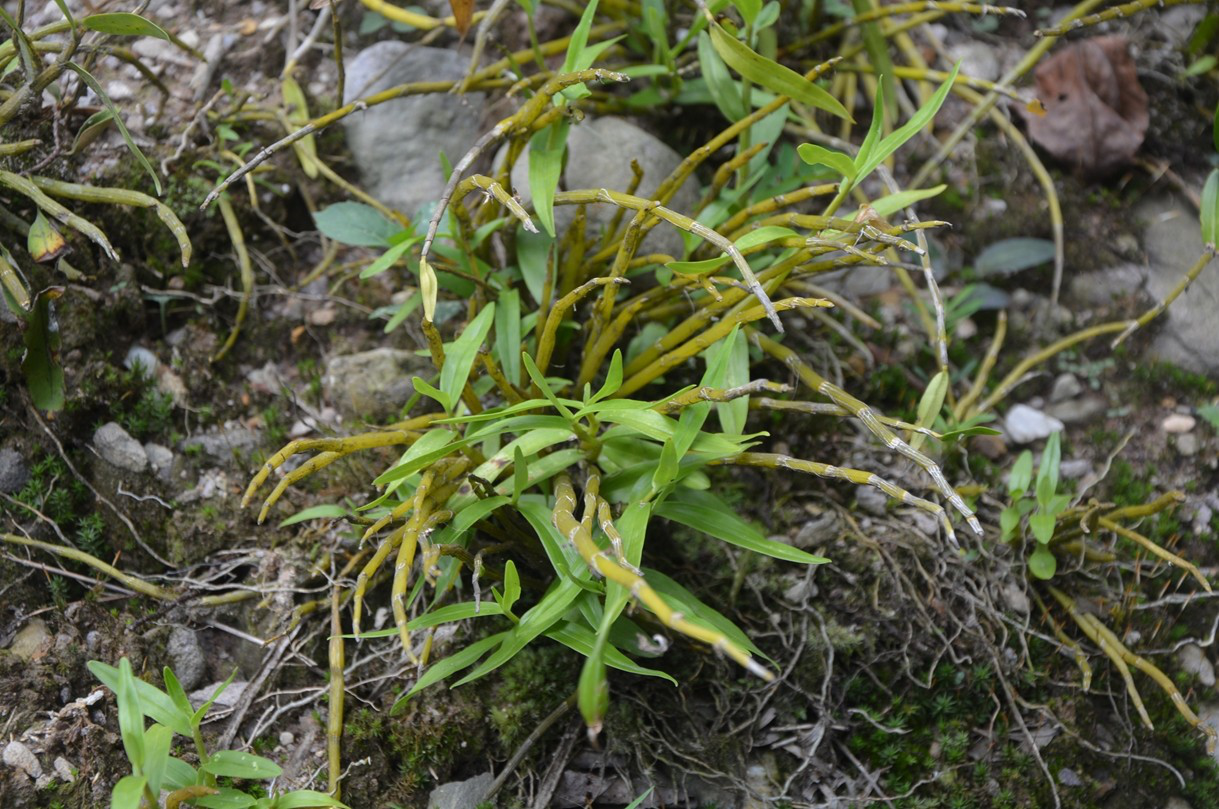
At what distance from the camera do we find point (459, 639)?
5.48 ft

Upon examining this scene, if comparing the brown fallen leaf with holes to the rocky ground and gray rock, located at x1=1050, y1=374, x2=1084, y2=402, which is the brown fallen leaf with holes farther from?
gray rock, located at x1=1050, y1=374, x2=1084, y2=402

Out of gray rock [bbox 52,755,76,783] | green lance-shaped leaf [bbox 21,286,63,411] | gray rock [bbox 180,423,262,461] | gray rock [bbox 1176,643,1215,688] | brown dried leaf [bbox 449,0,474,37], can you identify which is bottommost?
gray rock [bbox 1176,643,1215,688]

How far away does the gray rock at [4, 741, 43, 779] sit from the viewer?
148cm

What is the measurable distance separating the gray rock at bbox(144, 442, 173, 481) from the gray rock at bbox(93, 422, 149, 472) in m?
0.01

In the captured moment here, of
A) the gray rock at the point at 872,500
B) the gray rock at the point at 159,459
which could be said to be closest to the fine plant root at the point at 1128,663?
the gray rock at the point at 872,500

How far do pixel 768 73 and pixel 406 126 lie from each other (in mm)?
984

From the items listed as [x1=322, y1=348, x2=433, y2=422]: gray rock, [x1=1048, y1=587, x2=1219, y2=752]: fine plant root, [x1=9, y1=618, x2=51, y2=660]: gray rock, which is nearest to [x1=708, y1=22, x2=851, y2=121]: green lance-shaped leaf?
[x1=322, y1=348, x2=433, y2=422]: gray rock

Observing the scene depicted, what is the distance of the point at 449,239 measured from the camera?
191 cm

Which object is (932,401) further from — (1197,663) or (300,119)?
(300,119)

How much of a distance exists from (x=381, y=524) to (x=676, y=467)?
19.2 inches

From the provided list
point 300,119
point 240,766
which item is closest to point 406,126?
point 300,119

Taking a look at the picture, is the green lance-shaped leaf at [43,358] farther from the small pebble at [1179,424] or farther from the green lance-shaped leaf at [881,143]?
A: the small pebble at [1179,424]

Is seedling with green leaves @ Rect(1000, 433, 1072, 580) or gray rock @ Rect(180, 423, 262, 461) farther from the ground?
gray rock @ Rect(180, 423, 262, 461)

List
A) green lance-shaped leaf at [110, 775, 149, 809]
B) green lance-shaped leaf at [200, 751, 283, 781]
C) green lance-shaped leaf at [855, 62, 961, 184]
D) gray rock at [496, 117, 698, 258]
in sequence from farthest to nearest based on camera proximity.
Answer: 1. gray rock at [496, 117, 698, 258]
2. green lance-shaped leaf at [855, 62, 961, 184]
3. green lance-shaped leaf at [200, 751, 283, 781]
4. green lance-shaped leaf at [110, 775, 149, 809]
